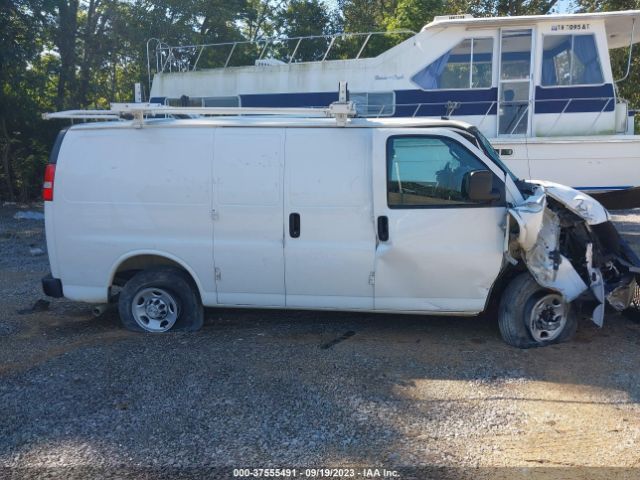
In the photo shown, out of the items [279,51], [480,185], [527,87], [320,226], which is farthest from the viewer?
[279,51]

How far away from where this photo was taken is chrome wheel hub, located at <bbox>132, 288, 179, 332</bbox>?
18.9 ft

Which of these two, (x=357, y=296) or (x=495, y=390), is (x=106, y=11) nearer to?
(x=357, y=296)

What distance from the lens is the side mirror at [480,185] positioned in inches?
197

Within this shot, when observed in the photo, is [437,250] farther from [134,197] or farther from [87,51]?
[87,51]

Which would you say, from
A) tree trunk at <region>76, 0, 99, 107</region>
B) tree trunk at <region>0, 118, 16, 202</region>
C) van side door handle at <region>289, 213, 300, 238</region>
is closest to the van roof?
van side door handle at <region>289, 213, 300, 238</region>

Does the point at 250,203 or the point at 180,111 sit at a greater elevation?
the point at 180,111

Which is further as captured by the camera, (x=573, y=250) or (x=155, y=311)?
(x=155, y=311)

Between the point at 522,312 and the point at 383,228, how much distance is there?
1397 millimetres

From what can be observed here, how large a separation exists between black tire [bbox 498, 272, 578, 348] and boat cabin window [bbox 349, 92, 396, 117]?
6447 mm

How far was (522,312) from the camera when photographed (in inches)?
206

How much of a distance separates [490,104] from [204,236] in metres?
6.82

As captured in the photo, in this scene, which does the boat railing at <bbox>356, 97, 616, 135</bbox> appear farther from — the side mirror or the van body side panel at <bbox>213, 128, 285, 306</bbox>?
the van body side panel at <bbox>213, 128, 285, 306</bbox>

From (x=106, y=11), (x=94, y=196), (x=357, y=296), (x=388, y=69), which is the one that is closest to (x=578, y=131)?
(x=388, y=69)

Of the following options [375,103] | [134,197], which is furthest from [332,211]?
[375,103]
